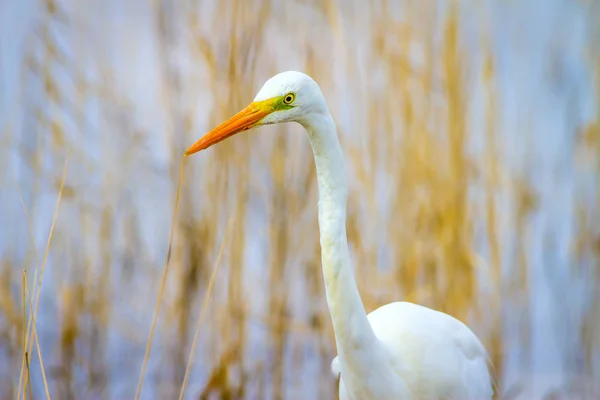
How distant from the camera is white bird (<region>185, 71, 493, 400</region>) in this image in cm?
116

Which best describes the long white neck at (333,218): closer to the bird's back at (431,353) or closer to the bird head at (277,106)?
the bird head at (277,106)

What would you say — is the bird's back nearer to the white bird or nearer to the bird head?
the white bird

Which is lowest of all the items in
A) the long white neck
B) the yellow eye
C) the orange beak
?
the long white neck

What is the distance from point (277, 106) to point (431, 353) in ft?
2.35

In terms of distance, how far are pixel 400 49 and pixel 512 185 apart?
60 centimetres

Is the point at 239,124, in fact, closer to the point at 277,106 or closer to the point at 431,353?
the point at 277,106

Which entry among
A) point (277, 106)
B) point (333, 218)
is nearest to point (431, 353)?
point (333, 218)

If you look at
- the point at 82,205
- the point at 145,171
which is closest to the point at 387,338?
the point at 145,171

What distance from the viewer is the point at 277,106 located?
116cm

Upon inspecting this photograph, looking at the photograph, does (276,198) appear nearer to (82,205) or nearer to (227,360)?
(227,360)

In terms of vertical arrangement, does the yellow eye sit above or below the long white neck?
above

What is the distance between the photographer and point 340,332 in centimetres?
127

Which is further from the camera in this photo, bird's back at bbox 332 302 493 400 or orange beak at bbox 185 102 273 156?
bird's back at bbox 332 302 493 400

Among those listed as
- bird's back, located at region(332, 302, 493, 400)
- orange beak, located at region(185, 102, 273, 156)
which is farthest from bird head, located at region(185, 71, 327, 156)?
bird's back, located at region(332, 302, 493, 400)
